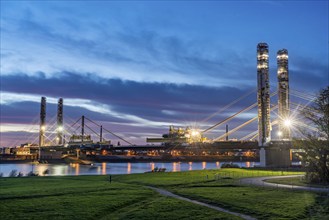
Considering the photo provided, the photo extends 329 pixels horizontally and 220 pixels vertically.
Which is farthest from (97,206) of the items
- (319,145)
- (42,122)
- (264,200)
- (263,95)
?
(42,122)

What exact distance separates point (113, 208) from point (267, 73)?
7779cm

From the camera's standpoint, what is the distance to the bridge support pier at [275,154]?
311 feet

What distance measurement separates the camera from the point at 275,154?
315ft

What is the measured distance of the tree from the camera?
47.1 meters

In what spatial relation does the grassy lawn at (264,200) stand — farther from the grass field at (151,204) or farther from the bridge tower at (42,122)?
the bridge tower at (42,122)

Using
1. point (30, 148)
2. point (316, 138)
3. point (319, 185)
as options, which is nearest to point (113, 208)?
point (319, 185)

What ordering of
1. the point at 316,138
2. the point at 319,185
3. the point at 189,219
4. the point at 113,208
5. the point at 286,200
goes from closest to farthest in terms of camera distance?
the point at 189,219, the point at 113,208, the point at 286,200, the point at 319,185, the point at 316,138

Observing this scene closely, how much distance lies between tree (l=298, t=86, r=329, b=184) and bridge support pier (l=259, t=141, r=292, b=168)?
42743 millimetres

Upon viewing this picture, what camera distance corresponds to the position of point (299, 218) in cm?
2733

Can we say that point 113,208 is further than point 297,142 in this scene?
No

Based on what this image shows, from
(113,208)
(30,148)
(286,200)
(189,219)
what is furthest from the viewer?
(30,148)

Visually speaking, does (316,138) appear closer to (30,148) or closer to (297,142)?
(297,142)

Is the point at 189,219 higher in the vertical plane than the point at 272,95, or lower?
lower

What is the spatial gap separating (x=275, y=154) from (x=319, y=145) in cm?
4801
